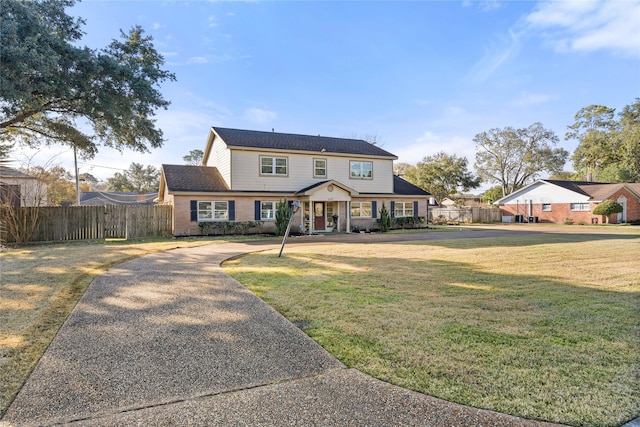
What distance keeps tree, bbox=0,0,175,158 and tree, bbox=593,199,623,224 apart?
3551 centimetres

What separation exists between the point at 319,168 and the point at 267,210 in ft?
15.0

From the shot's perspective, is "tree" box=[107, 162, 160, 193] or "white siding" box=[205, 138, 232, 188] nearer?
"white siding" box=[205, 138, 232, 188]

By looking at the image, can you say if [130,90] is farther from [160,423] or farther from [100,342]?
[160,423]

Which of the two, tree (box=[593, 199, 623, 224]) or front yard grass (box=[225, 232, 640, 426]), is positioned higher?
tree (box=[593, 199, 623, 224])

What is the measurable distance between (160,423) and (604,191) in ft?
137

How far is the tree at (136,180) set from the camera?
6631 cm

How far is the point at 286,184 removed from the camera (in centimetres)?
2114

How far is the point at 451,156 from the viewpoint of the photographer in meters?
39.8

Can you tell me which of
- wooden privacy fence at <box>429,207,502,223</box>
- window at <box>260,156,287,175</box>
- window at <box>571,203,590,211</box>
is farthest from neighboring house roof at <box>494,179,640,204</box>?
window at <box>260,156,287,175</box>

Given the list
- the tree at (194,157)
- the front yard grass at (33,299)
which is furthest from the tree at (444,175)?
the tree at (194,157)

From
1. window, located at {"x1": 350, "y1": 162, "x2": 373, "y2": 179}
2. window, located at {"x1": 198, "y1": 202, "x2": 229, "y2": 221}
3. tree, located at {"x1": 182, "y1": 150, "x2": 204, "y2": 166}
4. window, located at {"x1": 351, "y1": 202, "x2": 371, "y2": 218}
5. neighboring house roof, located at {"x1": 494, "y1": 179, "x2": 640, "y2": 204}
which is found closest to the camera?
window, located at {"x1": 198, "y1": 202, "x2": 229, "y2": 221}

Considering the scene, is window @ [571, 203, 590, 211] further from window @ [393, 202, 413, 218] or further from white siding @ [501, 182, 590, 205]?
window @ [393, 202, 413, 218]

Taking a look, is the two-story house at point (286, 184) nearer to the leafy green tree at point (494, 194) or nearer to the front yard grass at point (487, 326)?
the front yard grass at point (487, 326)

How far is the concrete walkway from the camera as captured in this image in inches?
99.0
